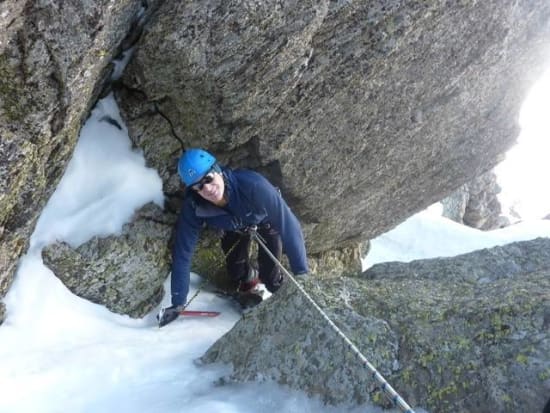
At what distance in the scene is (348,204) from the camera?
391 inches

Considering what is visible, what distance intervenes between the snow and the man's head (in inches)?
47.1

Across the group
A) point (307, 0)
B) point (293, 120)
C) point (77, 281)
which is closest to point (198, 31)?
point (307, 0)

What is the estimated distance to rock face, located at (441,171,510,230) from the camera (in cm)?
2552

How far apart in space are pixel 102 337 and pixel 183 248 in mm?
1495

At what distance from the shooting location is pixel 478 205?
89.0ft

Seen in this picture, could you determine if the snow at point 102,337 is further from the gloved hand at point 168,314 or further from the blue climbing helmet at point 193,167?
the blue climbing helmet at point 193,167

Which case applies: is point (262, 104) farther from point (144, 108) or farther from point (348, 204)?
point (348, 204)

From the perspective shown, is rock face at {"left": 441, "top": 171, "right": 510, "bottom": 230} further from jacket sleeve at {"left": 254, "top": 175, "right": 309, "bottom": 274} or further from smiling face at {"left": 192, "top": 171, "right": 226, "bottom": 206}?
smiling face at {"left": 192, "top": 171, "right": 226, "bottom": 206}

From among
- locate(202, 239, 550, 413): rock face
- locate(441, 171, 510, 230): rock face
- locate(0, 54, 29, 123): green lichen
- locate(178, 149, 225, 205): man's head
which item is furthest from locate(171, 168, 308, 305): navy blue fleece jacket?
locate(441, 171, 510, 230): rock face

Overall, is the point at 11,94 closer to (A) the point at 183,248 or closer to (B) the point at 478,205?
(A) the point at 183,248

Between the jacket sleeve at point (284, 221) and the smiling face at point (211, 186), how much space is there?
48 centimetres

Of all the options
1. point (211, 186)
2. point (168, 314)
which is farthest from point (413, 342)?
point (168, 314)

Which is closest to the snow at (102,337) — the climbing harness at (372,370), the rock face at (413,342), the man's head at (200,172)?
the rock face at (413,342)

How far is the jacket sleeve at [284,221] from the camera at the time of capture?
691cm
